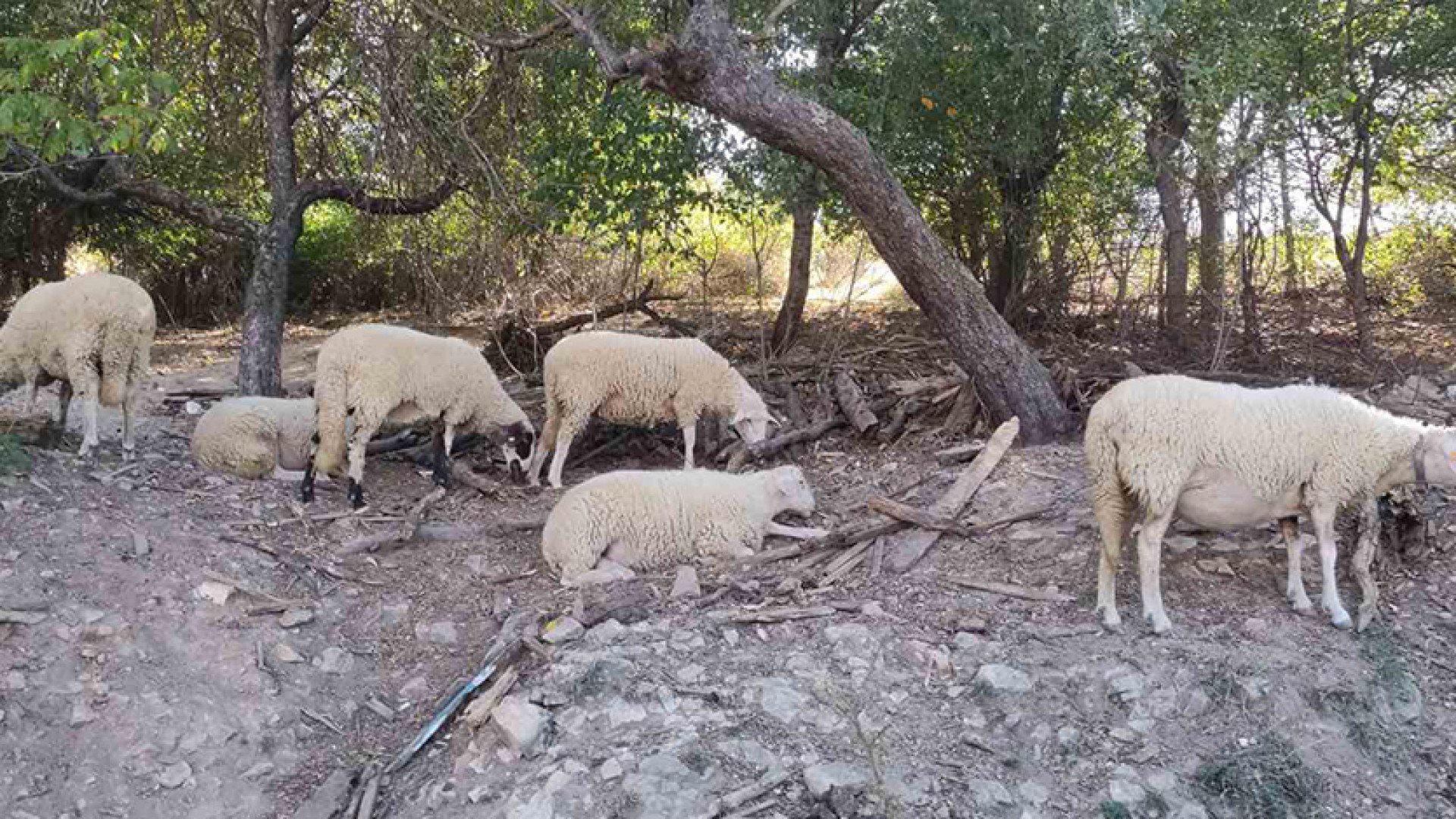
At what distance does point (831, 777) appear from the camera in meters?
4.87

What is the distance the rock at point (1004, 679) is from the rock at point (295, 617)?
382 cm

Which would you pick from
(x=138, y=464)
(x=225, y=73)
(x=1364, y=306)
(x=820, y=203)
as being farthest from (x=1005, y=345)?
(x=225, y=73)

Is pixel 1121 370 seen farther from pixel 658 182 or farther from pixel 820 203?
pixel 658 182

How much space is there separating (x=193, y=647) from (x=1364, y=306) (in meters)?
10.3

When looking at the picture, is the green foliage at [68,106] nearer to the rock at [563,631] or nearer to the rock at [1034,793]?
the rock at [563,631]

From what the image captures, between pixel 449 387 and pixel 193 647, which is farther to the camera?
pixel 449 387

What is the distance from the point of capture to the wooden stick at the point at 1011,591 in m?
6.35

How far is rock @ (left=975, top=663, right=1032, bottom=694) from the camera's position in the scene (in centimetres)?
550

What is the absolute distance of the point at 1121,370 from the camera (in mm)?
10195

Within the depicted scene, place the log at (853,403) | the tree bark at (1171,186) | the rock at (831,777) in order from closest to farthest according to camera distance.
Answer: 1. the rock at (831,777)
2. the log at (853,403)
3. the tree bark at (1171,186)

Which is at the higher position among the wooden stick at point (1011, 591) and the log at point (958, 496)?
the log at point (958, 496)

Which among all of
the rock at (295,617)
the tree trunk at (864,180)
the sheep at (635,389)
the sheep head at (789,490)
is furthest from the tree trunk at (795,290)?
the rock at (295,617)

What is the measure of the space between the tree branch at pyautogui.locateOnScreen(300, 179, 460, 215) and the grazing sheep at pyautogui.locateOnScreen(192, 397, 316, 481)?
7.91 feet

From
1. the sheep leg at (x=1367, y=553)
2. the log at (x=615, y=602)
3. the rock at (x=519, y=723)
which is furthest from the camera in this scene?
the log at (x=615, y=602)
